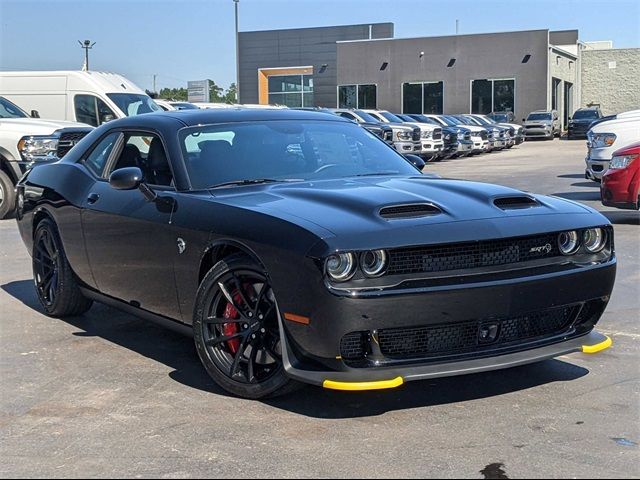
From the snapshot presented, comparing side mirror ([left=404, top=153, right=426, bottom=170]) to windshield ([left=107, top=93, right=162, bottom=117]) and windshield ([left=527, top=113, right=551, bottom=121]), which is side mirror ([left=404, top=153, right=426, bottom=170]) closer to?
windshield ([left=107, top=93, right=162, bottom=117])

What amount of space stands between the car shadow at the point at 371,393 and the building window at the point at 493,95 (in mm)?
48005

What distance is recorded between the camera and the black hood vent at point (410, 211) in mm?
4102

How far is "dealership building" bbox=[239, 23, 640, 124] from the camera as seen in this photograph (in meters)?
51.0

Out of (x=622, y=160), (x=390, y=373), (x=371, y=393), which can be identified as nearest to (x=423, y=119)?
(x=622, y=160)

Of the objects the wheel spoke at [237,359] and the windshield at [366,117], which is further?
the windshield at [366,117]

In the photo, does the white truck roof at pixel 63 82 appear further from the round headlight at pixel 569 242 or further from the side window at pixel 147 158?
the round headlight at pixel 569 242

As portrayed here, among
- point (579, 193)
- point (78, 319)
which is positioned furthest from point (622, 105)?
point (78, 319)

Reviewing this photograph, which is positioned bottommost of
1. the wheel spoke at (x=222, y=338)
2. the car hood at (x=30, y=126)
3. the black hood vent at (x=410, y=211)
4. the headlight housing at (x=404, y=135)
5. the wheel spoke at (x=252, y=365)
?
the wheel spoke at (x=252, y=365)

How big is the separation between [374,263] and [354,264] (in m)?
0.10

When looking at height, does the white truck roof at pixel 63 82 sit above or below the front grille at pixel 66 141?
above

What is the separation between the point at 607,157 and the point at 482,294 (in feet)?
34.0

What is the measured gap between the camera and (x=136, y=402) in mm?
4434

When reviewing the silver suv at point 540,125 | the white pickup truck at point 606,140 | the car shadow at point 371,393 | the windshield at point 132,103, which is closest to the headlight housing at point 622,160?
the white pickup truck at point 606,140

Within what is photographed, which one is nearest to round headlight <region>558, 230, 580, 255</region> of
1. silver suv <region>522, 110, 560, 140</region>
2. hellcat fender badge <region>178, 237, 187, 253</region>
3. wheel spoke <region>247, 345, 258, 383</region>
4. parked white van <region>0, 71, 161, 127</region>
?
wheel spoke <region>247, 345, 258, 383</region>
